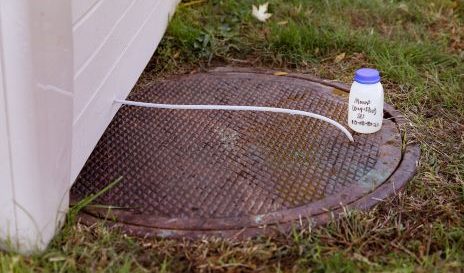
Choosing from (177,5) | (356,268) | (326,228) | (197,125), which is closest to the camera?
(356,268)

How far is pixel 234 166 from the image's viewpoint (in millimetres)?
1827

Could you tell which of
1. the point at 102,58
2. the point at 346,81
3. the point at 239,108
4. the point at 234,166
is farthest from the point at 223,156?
the point at 346,81

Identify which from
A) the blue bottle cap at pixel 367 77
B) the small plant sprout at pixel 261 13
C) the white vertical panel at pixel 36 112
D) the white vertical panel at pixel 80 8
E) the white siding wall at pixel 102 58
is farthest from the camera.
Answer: the small plant sprout at pixel 261 13

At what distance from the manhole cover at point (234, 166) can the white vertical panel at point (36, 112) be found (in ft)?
0.66

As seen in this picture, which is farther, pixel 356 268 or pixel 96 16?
pixel 96 16

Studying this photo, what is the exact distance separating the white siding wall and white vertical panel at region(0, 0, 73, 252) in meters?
0.12

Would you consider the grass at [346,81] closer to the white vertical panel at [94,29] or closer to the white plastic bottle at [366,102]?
the white plastic bottle at [366,102]

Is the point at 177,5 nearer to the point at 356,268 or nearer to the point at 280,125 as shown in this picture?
the point at 280,125

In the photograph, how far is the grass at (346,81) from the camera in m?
1.46

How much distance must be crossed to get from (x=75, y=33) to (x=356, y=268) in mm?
867

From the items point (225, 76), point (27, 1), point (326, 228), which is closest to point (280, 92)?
point (225, 76)

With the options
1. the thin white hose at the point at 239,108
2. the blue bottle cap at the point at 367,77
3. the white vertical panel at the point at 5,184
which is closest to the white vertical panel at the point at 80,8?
the white vertical panel at the point at 5,184

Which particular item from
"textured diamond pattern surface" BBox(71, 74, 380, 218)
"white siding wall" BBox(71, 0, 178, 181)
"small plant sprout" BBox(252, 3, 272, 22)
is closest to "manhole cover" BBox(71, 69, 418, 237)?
"textured diamond pattern surface" BBox(71, 74, 380, 218)

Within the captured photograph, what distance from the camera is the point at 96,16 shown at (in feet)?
5.33
